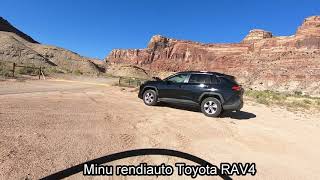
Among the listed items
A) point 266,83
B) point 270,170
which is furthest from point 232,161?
point 266,83

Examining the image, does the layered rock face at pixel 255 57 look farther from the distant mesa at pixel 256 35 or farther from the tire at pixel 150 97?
the tire at pixel 150 97

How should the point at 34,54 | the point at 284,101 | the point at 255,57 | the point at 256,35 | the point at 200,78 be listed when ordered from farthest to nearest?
the point at 256,35 < the point at 255,57 < the point at 34,54 < the point at 284,101 < the point at 200,78

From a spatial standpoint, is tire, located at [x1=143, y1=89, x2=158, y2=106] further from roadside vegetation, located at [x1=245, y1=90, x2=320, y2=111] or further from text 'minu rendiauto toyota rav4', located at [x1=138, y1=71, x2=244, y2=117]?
roadside vegetation, located at [x1=245, y1=90, x2=320, y2=111]

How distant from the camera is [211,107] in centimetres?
1104

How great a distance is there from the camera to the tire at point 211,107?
35.8ft

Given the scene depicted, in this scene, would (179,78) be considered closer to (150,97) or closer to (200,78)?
(200,78)

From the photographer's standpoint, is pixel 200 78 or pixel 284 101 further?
pixel 284 101

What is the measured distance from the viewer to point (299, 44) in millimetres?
121875

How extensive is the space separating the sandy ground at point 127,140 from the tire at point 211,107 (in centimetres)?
101

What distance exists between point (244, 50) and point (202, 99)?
13783cm

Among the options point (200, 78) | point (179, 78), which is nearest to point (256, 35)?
point (179, 78)

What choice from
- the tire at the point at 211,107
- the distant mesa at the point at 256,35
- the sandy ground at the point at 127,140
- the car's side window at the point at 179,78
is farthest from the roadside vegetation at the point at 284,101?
the distant mesa at the point at 256,35

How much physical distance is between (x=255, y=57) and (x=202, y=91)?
409 ft

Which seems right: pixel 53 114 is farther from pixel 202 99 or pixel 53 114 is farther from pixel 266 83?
pixel 266 83
